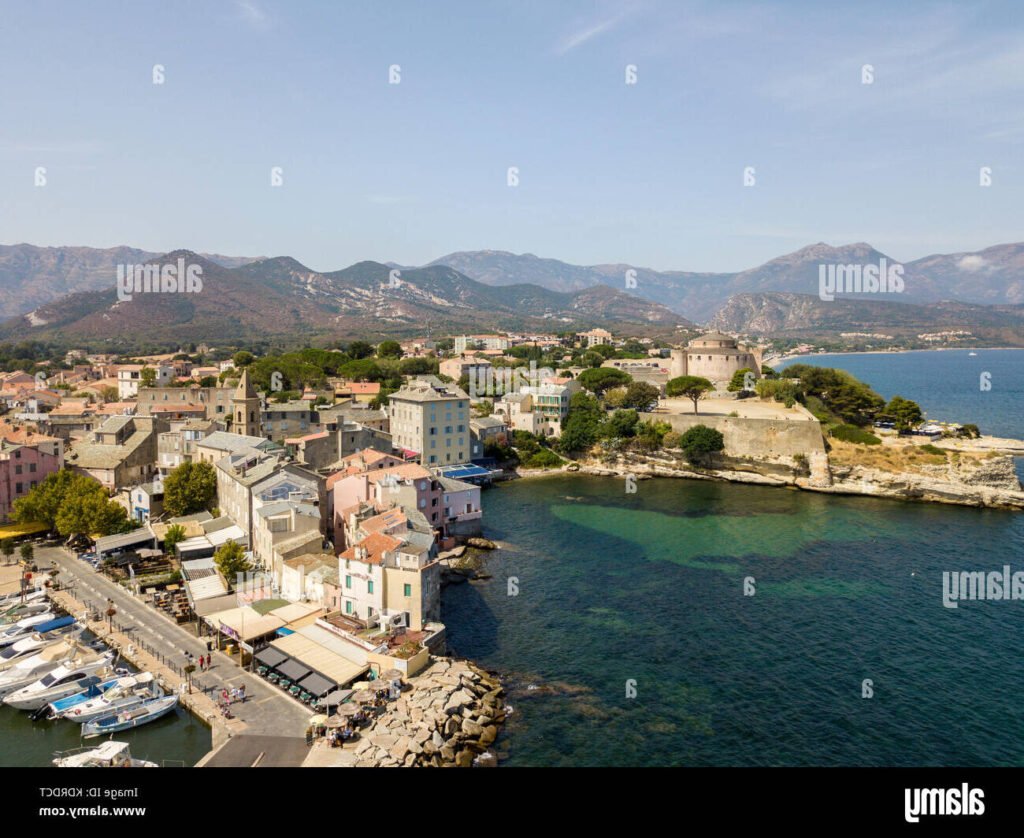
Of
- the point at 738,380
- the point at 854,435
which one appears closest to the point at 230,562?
the point at 854,435

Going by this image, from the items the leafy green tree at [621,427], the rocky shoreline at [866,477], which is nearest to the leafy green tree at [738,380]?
the leafy green tree at [621,427]

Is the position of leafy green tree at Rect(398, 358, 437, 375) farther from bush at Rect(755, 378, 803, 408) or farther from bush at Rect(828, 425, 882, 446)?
bush at Rect(828, 425, 882, 446)

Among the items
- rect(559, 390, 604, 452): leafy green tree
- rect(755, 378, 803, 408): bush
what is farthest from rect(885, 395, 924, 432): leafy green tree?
rect(559, 390, 604, 452): leafy green tree
